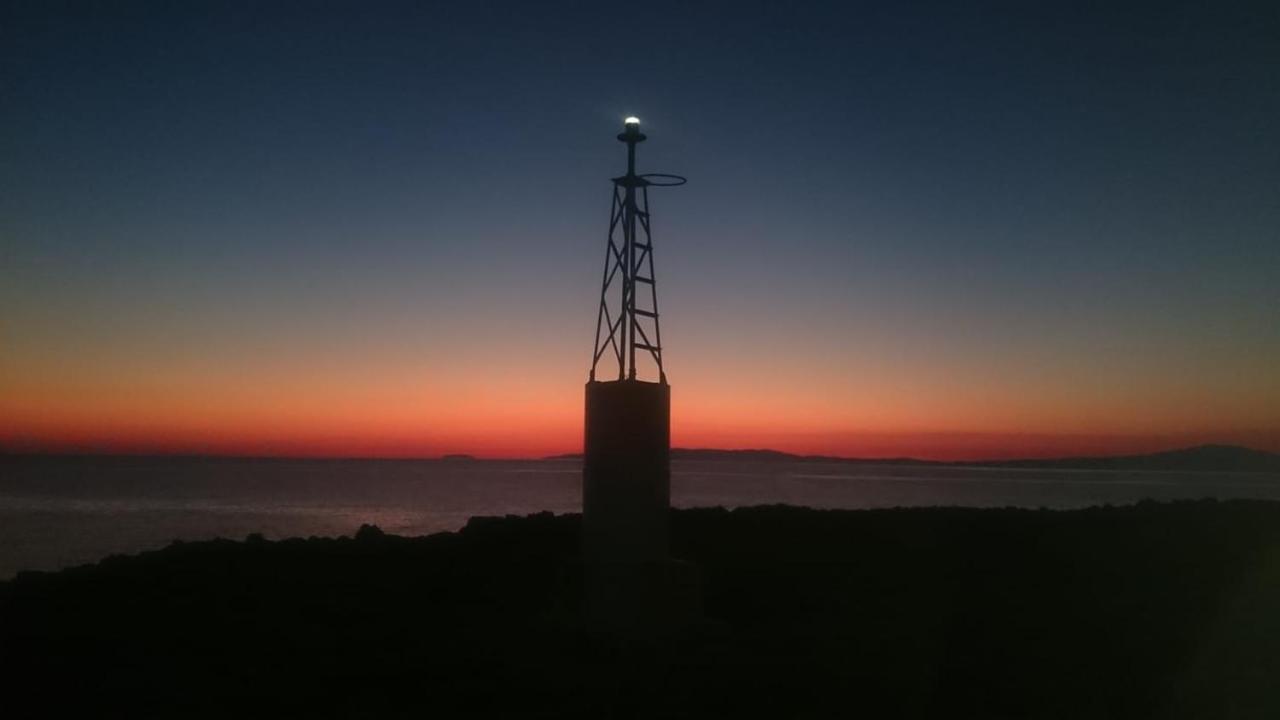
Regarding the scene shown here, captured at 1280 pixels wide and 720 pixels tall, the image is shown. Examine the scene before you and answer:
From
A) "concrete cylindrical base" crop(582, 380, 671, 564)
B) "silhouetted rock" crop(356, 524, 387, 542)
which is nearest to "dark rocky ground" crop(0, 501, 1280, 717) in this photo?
"silhouetted rock" crop(356, 524, 387, 542)

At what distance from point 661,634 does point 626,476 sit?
2.00 metres

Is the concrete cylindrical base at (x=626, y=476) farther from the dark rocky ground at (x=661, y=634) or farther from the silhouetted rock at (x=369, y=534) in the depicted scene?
the silhouetted rock at (x=369, y=534)

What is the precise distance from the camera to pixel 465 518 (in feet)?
214

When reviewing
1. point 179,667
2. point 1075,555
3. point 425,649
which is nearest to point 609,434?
point 425,649

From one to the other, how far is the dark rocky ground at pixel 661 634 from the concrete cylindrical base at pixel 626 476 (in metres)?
0.99

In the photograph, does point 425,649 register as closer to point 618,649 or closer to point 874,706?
point 618,649

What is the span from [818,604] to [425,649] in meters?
6.34

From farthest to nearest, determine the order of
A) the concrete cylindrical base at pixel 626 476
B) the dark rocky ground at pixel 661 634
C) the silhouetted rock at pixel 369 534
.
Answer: the silhouetted rock at pixel 369 534
the concrete cylindrical base at pixel 626 476
the dark rocky ground at pixel 661 634

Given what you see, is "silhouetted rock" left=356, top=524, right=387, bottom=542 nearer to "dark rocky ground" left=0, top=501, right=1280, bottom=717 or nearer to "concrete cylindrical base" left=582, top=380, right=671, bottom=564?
"dark rocky ground" left=0, top=501, right=1280, bottom=717

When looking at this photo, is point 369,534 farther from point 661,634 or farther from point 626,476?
point 661,634

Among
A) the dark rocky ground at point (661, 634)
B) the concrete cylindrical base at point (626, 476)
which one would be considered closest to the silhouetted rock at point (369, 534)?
the dark rocky ground at point (661, 634)

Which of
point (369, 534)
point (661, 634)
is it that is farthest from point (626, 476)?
point (369, 534)

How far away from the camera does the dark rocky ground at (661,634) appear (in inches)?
401

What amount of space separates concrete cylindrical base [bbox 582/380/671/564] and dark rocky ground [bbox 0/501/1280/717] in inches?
38.8
